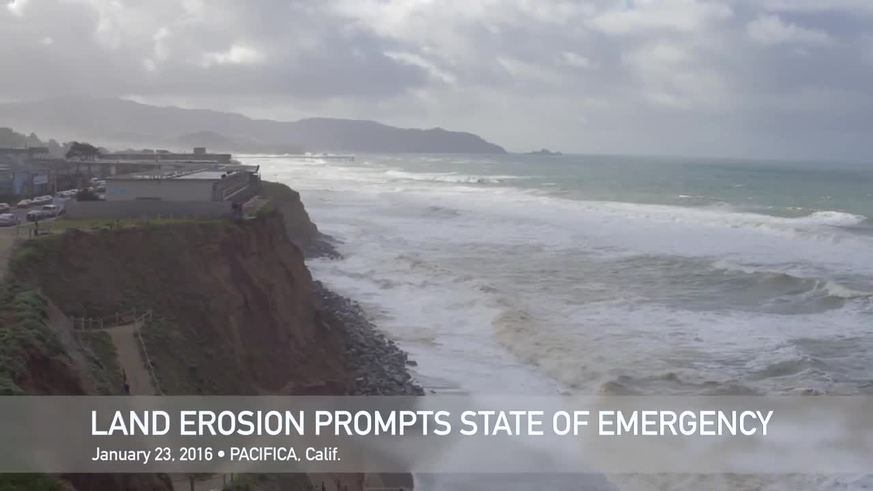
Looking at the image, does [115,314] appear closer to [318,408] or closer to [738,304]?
[318,408]

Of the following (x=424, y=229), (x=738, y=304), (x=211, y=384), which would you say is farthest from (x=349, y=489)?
(x=424, y=229)

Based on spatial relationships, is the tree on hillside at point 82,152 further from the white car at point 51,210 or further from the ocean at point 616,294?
the white car at point 51,210

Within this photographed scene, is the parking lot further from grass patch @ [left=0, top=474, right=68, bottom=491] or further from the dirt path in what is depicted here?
grass patch @ [left=0, top=474, right=68, bottom=491]

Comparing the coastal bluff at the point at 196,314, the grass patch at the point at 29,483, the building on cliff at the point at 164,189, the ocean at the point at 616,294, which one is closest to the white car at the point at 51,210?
the building on cliff at the point at 164,189

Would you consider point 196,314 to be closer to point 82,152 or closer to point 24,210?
point 24,210

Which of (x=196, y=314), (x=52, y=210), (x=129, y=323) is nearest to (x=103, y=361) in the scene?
(x=129, y=323)
